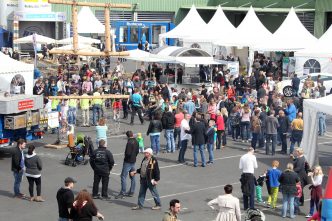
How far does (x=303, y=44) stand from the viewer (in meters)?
39.8

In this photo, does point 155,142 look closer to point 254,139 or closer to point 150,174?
point 254,139

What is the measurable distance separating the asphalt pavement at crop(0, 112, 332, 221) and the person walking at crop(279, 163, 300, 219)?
300 millimetres

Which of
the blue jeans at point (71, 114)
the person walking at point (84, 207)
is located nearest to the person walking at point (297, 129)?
the blue jeans at point (71, 114)

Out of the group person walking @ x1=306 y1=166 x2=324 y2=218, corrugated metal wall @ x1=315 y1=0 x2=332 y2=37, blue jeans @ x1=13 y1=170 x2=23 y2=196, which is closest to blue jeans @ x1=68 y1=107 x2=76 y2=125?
blue jeans @ x1=13 y1=170 x2=23 y2=196

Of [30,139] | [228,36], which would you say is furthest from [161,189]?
[228,36]

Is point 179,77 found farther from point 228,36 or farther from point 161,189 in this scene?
point 161,189

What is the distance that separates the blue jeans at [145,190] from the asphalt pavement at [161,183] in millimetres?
211

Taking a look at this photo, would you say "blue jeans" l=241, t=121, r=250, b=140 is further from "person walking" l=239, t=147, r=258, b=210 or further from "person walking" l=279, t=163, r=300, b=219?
"person walking" l=279, t=163, r=300, b=219

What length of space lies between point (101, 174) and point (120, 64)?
2203 cm

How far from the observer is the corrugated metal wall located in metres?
52.1

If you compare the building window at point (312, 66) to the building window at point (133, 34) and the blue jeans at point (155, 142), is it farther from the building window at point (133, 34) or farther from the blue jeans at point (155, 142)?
the building window at point (133, 34)

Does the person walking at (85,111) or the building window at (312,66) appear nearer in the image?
the person walking at (85,111)

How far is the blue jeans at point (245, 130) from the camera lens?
26266 mm

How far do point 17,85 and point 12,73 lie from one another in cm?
42
